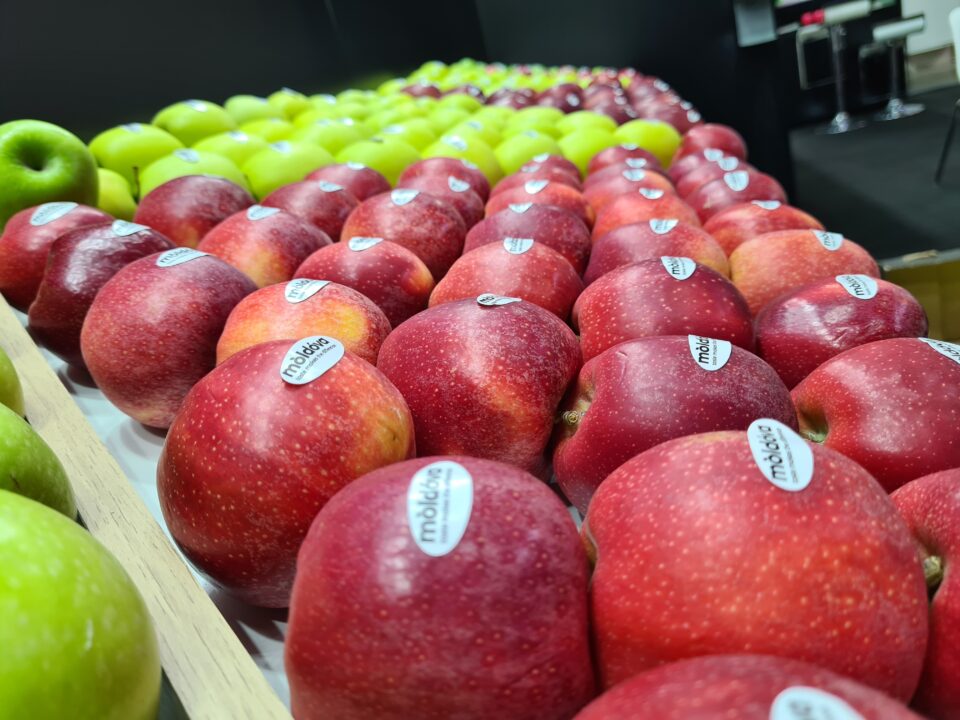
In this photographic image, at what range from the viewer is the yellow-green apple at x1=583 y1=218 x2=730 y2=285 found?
115 centimetres

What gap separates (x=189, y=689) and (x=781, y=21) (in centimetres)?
737

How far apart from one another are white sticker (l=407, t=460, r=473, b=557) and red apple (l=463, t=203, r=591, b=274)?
761 mm

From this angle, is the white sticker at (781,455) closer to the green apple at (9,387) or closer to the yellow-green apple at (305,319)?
the yellow-green apple at (305,319)

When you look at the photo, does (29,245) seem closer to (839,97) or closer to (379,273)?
(379,273)

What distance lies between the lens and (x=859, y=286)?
0.95 metres

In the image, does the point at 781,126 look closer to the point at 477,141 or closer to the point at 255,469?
the point at 477,141

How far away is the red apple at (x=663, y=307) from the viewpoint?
35.3 inches

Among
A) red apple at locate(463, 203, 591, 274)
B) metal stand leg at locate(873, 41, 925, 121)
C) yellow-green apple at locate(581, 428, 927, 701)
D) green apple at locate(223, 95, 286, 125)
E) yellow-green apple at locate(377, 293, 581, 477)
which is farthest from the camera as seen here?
metal stand leg at locate(873, 41, 925, 121)

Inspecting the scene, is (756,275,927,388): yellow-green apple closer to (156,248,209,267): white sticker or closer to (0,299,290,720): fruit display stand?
(0,299,290,720): fruit display stand

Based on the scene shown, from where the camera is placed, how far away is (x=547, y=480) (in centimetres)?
91

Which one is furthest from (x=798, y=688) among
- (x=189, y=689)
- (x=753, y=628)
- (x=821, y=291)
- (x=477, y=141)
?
(x=477, y=141)

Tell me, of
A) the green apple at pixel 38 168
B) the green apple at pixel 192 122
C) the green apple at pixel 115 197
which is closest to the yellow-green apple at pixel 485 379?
the green apple at pixel 38 168

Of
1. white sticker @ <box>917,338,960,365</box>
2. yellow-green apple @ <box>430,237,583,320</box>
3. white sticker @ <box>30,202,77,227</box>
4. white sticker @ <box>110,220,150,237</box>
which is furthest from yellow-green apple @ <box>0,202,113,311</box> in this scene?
white sticker @ <box>917,338,960,365</box>

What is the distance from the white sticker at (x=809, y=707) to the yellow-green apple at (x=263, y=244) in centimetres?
102
